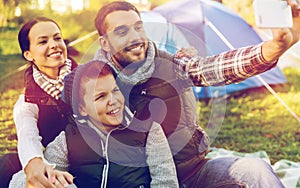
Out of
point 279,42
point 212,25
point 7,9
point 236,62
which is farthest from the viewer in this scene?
point 212,25

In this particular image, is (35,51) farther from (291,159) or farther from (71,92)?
(291,159)

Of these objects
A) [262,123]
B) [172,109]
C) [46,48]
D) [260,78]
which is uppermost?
[46,48]

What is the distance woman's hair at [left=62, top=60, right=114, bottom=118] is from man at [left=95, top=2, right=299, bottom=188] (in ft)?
0.08

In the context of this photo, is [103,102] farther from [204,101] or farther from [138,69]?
[204,101]

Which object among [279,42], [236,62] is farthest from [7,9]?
[279,42]

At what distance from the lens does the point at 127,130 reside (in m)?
1.20

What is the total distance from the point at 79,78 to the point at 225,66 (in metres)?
0.30

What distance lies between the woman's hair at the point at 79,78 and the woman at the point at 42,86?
0.09 feet

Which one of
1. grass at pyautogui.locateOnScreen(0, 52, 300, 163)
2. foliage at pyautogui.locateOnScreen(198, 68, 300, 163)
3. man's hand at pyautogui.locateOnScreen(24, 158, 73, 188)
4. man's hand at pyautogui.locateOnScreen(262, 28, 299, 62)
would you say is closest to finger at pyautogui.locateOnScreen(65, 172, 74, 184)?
man's hand at pyautogui.locateOnScreen(24, 158, 73, 188)

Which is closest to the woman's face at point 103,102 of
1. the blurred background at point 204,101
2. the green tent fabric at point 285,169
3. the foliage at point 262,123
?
the blurred background at point 204,101

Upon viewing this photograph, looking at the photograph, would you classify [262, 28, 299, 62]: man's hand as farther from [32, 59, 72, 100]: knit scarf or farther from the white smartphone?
[32, 59, 72, 100]: knit scarf

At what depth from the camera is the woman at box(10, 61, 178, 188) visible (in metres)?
1.19

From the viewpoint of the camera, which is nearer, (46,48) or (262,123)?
(46,48)

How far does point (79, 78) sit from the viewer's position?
1.19 m
